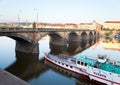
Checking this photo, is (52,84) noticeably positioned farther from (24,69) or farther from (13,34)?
(13,34)

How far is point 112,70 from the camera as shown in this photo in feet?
80.4

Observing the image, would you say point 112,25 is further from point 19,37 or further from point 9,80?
point 9,80

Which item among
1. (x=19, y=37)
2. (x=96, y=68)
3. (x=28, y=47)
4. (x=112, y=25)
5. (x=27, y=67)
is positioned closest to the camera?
(x=96, y=68)

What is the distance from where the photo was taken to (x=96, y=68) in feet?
85.1

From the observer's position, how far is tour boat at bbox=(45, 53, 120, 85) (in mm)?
24047

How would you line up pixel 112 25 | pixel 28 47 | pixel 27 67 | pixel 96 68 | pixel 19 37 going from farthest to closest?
pixel 112 25 < pixel 28 47 < pixel 19 37 < pixel 27 67 < pixel 96 68

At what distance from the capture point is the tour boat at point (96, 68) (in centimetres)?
2405

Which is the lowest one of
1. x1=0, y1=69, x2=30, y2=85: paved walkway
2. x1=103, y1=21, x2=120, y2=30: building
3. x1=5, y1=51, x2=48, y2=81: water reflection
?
x1=5, y1=51, x2=48, y2=81: water reflection

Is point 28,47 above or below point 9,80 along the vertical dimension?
below

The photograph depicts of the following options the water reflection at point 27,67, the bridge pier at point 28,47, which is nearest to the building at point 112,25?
the bridge pier at point 28,47

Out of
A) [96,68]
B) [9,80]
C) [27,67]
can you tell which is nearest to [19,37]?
[27,67]

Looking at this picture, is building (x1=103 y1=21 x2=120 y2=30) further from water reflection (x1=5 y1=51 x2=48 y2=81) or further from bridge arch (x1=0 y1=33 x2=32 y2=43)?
water reflection (x1=5 y1=51 x2=48 y2=81)

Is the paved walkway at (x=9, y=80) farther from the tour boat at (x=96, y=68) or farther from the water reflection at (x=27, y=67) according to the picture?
the tour boat at (x=96, y=68)

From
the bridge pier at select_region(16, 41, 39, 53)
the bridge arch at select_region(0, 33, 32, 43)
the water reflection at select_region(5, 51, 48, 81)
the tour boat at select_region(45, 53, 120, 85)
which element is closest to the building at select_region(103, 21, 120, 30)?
the bridge pier at select_region(16, 41, 39, 53)
